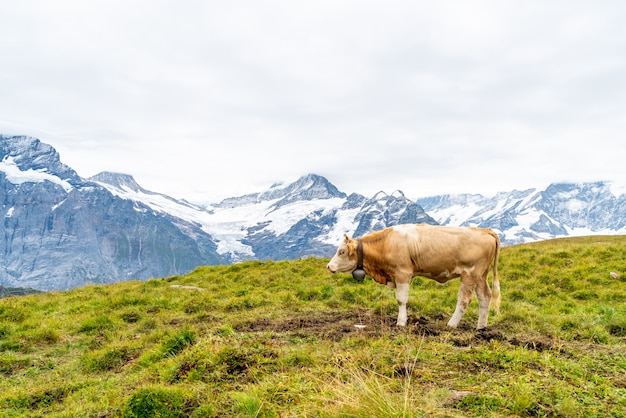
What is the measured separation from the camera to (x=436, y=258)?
1041cm

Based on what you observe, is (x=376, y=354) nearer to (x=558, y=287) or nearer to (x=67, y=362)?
(x=67, y=362)

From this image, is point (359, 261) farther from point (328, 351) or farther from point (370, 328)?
point (328, 351)

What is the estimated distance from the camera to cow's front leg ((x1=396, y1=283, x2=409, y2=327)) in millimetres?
10359

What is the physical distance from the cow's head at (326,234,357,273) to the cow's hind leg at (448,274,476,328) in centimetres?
292

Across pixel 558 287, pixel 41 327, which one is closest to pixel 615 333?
pixel 558 287

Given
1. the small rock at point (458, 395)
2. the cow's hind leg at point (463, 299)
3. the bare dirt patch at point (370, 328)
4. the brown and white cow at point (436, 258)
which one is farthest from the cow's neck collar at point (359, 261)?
the small rock at point (458, 395)

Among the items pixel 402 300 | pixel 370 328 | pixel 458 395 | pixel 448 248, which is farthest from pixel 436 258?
pixel 458 395

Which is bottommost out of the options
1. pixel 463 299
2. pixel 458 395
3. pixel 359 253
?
pixel 458 395

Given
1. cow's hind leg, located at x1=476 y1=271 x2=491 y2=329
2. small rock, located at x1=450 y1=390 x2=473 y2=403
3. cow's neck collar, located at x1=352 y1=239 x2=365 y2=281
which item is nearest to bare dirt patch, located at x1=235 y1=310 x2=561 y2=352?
cow's hind leg, located at x1=476 y1=271 x2=491 y2=329

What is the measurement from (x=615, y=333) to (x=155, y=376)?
1025 cm

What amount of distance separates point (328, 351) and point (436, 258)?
415 centimetres

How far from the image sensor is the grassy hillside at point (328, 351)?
534 cm

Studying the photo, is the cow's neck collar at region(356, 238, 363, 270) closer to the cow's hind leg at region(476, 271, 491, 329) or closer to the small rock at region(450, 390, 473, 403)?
the cow's hind leg at region(476, 271, 491, 329)

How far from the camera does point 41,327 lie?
12.8 m
